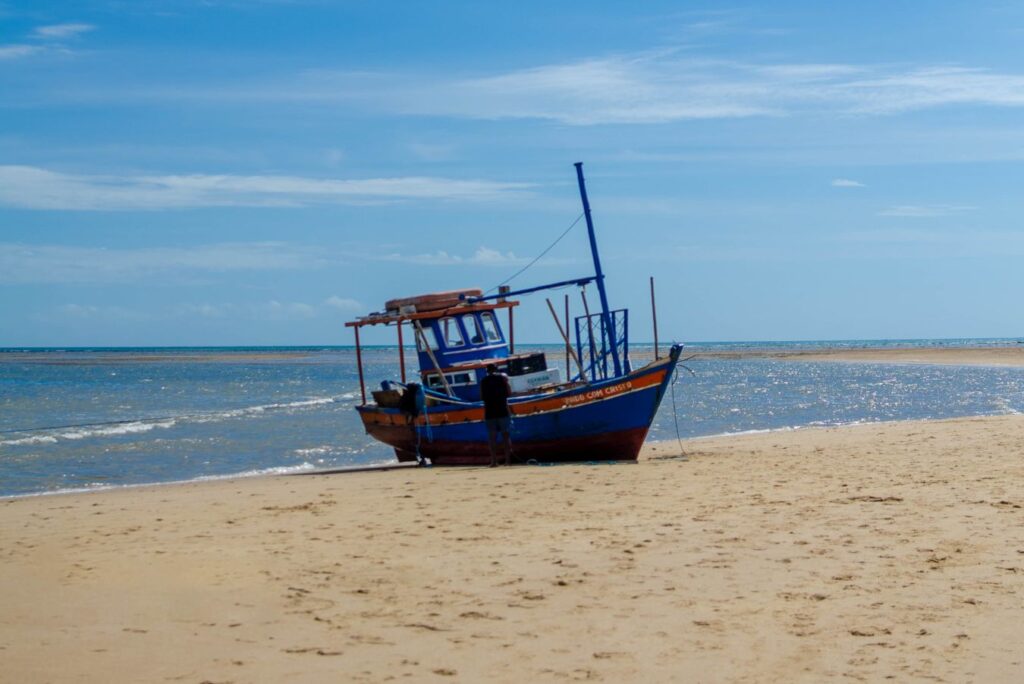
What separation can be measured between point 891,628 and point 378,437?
1514cm

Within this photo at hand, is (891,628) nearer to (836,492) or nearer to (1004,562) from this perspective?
(1004,562)

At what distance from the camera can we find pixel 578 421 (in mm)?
18203

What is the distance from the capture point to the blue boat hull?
17.8 meters

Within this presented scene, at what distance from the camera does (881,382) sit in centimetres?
5059

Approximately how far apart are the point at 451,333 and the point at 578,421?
12.4ft

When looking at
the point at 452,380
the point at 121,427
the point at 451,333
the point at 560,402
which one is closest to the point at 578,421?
the point at 560,402

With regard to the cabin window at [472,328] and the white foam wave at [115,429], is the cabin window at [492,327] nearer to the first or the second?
the cabin window at [472,328]

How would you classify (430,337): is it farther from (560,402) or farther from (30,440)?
(30,440)

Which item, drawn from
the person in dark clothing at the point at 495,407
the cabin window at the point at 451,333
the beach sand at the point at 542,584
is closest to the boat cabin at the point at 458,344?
the cabin window at the point at 451,333

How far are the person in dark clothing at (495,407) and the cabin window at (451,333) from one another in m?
2.78

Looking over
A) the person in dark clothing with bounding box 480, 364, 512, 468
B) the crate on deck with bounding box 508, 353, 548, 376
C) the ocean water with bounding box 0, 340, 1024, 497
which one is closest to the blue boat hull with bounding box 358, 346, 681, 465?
the person in dark clothing with bounding box 480, 364, 512, 468

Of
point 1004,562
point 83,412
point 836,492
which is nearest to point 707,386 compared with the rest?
point 83,412

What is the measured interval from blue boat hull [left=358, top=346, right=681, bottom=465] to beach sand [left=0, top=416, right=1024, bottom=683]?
387cm

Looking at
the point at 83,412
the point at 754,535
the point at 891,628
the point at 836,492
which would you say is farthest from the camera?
the point at 83,412
